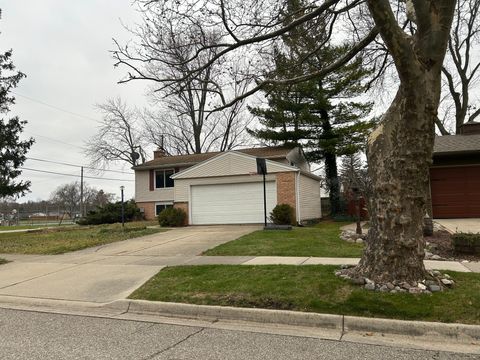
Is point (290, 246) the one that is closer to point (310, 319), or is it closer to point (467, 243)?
point (467, 243)

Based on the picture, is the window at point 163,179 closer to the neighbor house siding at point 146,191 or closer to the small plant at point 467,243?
the neighbor house siding at point 146,191

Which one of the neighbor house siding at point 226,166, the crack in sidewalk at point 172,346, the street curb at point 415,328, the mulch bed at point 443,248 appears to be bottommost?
the crack in sidewalk at point 172,346

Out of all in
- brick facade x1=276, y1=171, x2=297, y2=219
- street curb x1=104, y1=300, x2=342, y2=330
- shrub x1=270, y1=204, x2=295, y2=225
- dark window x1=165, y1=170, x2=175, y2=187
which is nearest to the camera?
street curb x1=104, y1=300, x2=342, y2=330

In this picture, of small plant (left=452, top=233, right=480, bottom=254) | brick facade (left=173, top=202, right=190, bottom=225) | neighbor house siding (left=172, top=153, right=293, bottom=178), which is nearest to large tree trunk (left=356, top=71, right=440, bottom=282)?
small plant (left=452, top=233, right=480, bottom=254)

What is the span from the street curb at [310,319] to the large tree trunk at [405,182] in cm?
115

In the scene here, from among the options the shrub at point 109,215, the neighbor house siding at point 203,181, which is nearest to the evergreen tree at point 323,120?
the neighbor house siding at point 203,181

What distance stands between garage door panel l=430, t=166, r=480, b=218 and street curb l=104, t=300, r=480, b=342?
47.1 ft

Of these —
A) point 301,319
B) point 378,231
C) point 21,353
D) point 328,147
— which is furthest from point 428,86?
point 328,147

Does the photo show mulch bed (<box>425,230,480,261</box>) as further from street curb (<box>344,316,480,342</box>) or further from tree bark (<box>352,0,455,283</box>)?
street curb (<box>344,316,480,342</box>)

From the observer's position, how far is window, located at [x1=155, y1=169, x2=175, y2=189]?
29.5 metres

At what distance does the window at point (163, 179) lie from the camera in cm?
2955

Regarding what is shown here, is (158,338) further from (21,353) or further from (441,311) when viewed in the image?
(441,311)

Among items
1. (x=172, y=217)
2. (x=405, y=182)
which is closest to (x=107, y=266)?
(x=405, y=182)

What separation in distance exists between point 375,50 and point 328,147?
43.8ft
